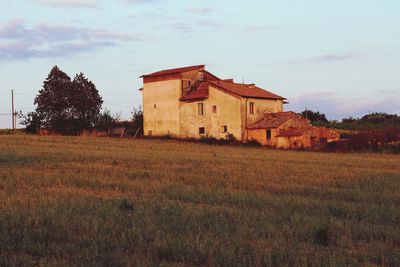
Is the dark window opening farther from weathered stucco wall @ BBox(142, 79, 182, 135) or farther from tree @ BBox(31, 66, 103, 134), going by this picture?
tree @ BBox(31, 66, 103, 134)

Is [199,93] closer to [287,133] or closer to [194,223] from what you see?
[287,133]

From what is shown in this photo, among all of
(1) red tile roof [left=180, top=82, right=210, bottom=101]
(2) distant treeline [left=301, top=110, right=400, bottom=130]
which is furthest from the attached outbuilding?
(2) distant treeline [left=301, top=110, right=400, bottom=130]

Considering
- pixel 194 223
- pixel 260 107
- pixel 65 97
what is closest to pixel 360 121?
pixel 260 107

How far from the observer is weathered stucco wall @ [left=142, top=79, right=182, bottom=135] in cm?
5903

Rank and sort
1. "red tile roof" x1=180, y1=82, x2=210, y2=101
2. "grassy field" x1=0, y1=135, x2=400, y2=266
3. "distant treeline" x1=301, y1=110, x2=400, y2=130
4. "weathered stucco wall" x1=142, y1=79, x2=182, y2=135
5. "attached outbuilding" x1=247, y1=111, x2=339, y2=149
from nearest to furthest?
"grassy field" x1=0, y1=135, x2=400, y2=266 → "attached outbuilding" x1=247, y1=111, x2=339, y2=149 → "red tile roof" x1=180, y1=82, x2=210, y2=101 → "weathered stucco wall" x1=142, y1=79, x2=182, y2=135 → "distant treeline" x1=301, y1=110, x2=400, y2=130

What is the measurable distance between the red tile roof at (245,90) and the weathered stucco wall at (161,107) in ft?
18.8

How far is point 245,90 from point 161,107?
1108cm

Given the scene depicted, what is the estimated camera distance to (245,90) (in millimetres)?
57250

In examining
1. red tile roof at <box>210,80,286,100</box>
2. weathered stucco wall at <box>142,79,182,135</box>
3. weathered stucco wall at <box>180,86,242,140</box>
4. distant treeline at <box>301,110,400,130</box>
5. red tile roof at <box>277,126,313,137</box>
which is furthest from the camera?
distant treeline at <box>301,110,400,130</box>

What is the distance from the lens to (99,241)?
7.32m

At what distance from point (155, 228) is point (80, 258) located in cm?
199

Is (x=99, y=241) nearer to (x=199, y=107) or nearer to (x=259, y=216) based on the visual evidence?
(x=259, y=216)

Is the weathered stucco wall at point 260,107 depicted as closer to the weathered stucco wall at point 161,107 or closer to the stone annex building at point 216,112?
the stone annex building at point 216,112

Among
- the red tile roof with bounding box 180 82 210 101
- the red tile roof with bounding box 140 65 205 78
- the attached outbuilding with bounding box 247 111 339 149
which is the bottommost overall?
the attached outbuilding with bounding box 247 111 339 149
